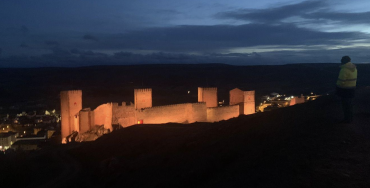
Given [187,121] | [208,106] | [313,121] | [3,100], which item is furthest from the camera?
[3,100]

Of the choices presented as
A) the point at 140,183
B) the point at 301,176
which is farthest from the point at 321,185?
the point at 140,183

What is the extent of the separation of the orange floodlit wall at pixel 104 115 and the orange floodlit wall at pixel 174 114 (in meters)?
2.13

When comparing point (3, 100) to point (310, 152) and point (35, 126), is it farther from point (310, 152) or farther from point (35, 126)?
point (310, 152)

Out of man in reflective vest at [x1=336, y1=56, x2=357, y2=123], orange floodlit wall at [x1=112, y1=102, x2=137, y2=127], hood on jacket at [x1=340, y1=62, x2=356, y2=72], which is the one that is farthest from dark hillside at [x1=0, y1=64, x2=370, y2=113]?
hood on jacket at [x1=340, y1=62, x2=356, y2=72]

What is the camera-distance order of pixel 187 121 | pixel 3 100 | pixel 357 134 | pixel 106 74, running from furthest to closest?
pixel 106 74, pixel 3 100, pixel 187 121, pixel 357 134

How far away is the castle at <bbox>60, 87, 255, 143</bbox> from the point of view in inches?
898

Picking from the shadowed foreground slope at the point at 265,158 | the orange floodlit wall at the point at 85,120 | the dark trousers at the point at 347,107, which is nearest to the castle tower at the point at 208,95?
the orange floodlit wall at the point at 85,120

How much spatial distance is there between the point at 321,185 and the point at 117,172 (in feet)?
28.5

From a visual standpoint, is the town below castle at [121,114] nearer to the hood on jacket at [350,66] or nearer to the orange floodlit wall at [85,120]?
the orange floodlit wall at [85,120]

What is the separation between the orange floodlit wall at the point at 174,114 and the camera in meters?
23.4

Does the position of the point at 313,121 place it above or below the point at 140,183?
above

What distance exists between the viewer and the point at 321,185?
5.78 metres

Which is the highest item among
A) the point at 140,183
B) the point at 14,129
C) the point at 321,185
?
the point at 321,185

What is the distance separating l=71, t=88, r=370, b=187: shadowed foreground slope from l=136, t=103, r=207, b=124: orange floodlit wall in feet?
26.3
